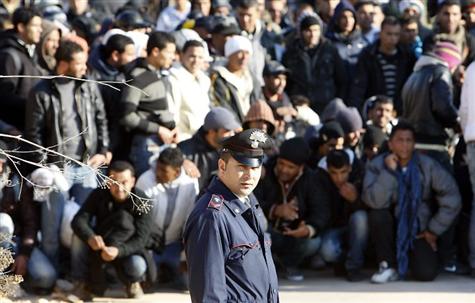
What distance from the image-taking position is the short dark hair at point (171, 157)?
970cm

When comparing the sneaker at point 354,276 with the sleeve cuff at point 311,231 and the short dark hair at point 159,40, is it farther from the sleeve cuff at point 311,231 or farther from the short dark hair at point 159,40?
the short dark hair at point 159,40

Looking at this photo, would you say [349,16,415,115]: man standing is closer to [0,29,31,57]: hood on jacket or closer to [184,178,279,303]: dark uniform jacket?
[0,29,31,57]: hood on jacket

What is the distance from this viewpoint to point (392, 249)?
401 inches

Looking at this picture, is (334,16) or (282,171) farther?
(334,16)

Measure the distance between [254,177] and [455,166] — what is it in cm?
545

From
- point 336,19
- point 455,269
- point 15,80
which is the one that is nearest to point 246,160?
point 15,80

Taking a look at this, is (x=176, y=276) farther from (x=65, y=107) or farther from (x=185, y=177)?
(x=65, y=107)

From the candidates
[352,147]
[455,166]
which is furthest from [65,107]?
[455,166]

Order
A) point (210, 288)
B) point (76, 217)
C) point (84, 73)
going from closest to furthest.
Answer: point (210, 288) → point (76, 217) → point (84, 73)

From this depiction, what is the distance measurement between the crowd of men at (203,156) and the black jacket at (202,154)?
0.01 m

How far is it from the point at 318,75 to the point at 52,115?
3.50 metres

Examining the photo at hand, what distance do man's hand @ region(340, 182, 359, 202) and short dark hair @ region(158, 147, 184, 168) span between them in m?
1.65

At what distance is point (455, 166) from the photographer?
10719 mm

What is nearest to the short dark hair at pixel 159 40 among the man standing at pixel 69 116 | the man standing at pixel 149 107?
the man standing at pixel 149 107
